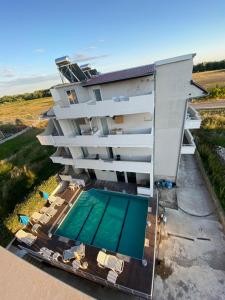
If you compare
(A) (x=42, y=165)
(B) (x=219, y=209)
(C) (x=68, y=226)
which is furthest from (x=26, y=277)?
(A) (x=42, y=165)

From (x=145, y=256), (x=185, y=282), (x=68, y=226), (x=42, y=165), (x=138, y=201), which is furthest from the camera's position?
(x=42, y=165)

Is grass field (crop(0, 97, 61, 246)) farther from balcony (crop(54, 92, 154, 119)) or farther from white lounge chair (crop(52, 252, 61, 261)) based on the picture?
balcony (crop(54, 92, 154, 119))

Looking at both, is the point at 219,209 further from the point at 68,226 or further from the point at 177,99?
the point at 68,226

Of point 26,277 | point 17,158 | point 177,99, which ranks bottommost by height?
point 17,158

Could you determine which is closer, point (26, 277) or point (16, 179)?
point (26, 277)

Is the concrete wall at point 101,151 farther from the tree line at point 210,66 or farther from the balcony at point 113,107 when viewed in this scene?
the tree line at point 210,66

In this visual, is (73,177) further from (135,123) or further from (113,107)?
(113,107)
